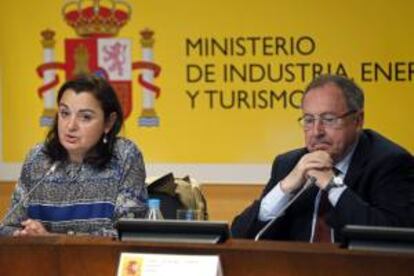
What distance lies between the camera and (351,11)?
4.16 meters

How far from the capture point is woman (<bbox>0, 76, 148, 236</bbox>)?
8.63ft

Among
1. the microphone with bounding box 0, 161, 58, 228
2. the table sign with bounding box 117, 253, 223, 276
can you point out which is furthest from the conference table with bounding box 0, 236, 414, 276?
the microphone with bounding box 0, 161, 58, 228

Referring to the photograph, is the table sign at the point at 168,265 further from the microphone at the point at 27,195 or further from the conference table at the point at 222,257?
the microphone at the point at 27,195

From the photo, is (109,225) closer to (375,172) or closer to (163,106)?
(375,172)

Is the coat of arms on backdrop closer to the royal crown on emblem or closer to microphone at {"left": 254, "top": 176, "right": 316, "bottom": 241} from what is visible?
the royal crown on emblem

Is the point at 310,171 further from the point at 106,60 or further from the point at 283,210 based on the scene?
the point at 106,60

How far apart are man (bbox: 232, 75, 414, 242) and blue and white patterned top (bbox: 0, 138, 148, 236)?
1.33 ft

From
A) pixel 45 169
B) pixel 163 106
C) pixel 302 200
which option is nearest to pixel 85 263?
pixel 302 200

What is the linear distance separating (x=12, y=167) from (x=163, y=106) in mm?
956

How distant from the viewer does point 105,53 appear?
4.42m

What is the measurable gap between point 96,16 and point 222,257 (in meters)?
3.08

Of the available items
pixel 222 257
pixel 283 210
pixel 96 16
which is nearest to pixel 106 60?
pixel 96 16

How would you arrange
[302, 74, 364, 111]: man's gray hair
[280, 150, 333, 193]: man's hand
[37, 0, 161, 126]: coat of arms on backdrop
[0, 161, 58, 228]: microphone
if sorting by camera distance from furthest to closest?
[37, 0, 161, 126]: coat of arms on backdrop → [0, 161, 58, 228]: microphone → [302, 74, 364, 111]: man's gray hair → [280, 150, 333, 193]: man's hand

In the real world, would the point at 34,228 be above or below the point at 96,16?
below
